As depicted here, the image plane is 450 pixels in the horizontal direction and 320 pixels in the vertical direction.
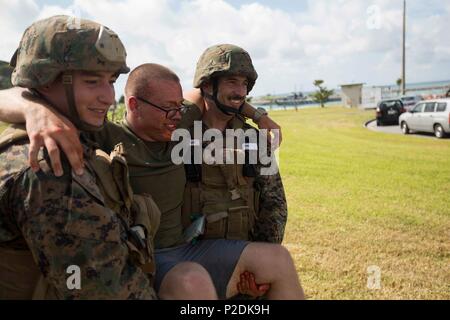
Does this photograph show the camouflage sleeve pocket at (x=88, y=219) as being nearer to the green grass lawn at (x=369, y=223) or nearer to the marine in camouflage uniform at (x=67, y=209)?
the marine in camouflage uniform at (x=67, y=209)

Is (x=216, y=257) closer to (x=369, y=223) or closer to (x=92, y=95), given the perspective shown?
(x=92, y=95)

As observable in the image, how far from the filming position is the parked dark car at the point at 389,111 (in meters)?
24.9

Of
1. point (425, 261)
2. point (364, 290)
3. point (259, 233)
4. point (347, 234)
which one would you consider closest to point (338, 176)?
point (347, 234)

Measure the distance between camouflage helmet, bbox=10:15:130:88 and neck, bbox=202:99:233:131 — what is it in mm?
1394

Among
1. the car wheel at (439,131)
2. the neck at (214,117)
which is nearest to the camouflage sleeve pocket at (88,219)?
the neck at (214,117)

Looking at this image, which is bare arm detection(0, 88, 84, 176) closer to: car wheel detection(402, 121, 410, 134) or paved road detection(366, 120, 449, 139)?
paved road detection(366, 120, 449, 139)

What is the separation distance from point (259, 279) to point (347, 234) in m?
3.93

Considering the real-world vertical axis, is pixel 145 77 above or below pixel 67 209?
above

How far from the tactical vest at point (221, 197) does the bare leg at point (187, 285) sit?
0.72 meters

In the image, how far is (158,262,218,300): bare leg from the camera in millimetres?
2025

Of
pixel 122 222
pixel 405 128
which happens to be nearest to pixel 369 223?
pixel 122 222

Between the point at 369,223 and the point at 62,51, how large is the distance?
18.8 ft

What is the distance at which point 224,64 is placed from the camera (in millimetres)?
3295
